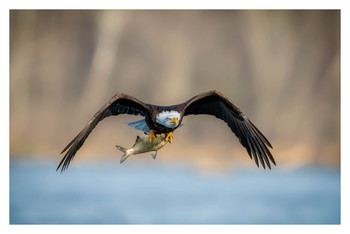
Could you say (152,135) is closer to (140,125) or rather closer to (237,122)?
(140,125)

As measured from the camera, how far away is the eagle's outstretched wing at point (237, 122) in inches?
164

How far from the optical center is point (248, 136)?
4242mm

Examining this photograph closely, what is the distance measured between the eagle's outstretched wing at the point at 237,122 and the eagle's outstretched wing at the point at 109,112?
0.54 meters

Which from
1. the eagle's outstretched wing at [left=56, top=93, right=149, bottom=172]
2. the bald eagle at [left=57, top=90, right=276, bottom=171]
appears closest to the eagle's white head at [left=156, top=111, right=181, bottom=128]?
the bald eagle at [left=57, top=90, right=276, bottom=171]

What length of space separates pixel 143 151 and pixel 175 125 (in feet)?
1.46

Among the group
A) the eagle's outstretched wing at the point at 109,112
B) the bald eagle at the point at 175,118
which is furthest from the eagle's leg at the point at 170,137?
the eagle's outstretched wing at the point at 109,112

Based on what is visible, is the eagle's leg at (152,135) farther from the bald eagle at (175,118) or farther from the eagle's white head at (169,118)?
the eagle's white head at (169,118)

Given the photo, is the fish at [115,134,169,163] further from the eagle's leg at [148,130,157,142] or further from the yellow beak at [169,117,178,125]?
the yellow beak at [169,117,178,125]

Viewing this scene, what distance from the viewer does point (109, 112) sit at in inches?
155
